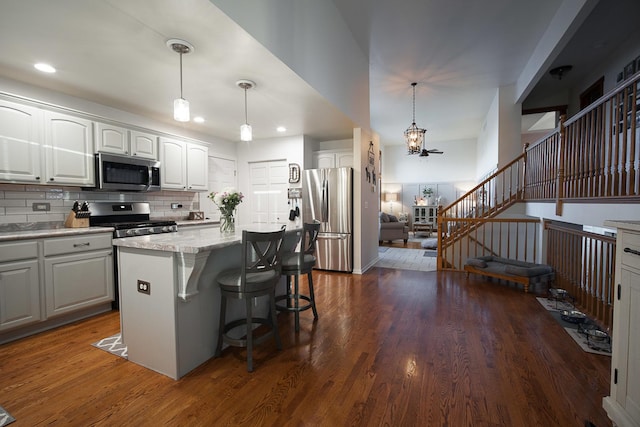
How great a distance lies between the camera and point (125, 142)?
3.79 meters

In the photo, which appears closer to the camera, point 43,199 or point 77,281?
point 77,281

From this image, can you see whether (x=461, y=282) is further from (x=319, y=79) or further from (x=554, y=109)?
(x=554, y=109)

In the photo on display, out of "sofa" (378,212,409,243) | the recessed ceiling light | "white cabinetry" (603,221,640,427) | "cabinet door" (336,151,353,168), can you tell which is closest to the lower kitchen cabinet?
the recessed ceiling light

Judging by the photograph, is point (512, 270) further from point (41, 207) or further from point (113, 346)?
point (41, 207)

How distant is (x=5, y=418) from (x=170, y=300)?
A: 3.31ft

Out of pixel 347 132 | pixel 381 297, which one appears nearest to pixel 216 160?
pixel 347 132

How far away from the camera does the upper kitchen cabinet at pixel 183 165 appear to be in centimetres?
436

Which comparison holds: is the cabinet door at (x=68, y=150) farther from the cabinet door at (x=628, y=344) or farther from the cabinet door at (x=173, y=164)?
the cabinet door at (x=628, y=344)

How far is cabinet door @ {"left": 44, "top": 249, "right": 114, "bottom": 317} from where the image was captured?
2.77 meters

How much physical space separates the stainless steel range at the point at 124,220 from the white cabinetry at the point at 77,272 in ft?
0.41

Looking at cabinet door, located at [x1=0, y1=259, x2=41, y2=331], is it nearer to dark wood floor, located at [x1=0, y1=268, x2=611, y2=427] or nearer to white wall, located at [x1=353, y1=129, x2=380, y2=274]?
dark wood floor, located at [x1=0, y1=268, x2=611, y2=427]

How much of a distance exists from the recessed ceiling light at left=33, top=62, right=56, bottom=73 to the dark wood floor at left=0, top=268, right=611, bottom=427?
8.35ft

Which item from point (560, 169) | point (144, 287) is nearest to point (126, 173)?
point (144, 287)

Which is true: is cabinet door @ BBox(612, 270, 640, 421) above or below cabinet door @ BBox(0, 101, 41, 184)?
below
